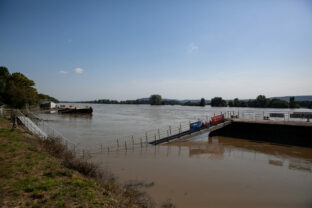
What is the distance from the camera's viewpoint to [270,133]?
21.0 m

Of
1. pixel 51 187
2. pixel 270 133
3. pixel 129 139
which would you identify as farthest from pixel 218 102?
pixel 51 187

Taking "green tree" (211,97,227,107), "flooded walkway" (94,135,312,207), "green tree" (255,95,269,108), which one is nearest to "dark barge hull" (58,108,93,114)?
"flooded walkway" (94,135,312,207)

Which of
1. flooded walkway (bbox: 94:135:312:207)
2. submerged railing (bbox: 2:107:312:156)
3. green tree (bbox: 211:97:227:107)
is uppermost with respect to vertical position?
green tree (bbox: 211:97:227:107)

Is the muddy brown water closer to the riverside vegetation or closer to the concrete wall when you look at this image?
the concrete wall

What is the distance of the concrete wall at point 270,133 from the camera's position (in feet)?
61.7

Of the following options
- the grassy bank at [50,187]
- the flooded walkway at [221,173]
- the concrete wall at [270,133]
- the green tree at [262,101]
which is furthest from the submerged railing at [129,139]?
the green tree at [262,101]

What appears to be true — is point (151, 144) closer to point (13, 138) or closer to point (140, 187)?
point (140, 187)

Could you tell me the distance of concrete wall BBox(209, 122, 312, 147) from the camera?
18.8 m

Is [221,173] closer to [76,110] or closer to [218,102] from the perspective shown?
[76,110]

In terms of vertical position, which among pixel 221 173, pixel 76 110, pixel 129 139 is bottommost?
pixel 221 173

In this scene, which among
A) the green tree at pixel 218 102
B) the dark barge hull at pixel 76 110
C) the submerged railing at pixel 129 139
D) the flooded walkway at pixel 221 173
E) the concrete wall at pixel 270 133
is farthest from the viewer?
the green tree at pixel 218 102

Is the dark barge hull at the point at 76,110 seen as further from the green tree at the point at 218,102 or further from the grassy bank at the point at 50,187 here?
the green tree at the point at 218,102

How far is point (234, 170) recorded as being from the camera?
39.7 feet

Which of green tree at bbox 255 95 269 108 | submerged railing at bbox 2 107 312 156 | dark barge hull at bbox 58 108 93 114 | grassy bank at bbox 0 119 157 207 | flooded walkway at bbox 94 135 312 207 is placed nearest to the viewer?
grassy bank at bbox 0 119 157 207
